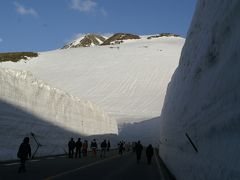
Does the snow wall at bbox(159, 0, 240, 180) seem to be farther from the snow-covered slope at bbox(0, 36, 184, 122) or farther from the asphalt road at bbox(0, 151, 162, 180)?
the snow-covered slope at bbox(0, 36, 184, 122)

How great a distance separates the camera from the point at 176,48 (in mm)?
127375

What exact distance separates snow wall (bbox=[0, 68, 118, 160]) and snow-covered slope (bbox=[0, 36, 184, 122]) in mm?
23139

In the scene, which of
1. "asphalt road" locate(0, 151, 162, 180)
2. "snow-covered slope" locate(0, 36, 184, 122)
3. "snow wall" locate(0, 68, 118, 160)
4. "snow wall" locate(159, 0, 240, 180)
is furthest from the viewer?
"snow-covered slope" locate(0, 36, 184, 122)

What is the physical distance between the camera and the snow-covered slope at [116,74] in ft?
266

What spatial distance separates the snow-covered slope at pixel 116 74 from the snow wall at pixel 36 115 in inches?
911

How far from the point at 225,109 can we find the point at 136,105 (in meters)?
74.0

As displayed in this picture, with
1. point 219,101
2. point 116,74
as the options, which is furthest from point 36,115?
point 116,74

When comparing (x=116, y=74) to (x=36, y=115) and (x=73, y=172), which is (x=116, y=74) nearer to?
(x=36, y=115)

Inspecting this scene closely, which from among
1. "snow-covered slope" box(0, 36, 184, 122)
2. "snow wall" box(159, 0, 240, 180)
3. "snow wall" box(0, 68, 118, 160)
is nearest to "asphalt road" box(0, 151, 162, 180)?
"snow wall" box(0, 68, 118, 160)

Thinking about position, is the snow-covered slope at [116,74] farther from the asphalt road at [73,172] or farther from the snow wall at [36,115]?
the asphalt road at [73,172]

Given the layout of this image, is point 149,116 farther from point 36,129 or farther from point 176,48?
point 176,48

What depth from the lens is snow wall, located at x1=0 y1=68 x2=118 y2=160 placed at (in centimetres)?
3153

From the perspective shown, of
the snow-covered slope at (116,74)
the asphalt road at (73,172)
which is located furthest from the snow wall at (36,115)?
the snow-covered slope at (116,74)

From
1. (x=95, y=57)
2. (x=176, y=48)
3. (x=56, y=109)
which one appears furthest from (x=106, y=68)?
(x=56, y=109)
